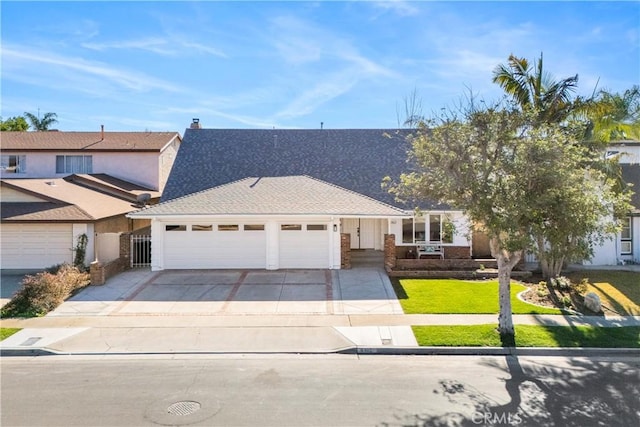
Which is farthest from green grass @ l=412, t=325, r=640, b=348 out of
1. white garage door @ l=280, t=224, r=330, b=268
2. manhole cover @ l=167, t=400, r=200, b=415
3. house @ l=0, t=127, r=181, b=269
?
house @ l=0, t=127, r=181, b=269

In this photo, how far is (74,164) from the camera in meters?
28.8

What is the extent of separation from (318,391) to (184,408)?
7.37 feet

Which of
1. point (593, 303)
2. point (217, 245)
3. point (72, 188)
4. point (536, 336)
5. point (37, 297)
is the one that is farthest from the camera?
point (72, 188)

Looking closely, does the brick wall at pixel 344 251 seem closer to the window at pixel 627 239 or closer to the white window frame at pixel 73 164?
the window at pixel 627 239

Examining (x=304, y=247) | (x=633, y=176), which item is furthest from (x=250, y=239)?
(x=633, y=176)

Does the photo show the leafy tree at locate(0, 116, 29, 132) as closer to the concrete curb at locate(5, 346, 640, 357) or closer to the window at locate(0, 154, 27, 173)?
the window at locate(0, 154, 27, 173)

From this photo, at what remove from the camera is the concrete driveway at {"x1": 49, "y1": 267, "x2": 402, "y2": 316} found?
13211 millimetres

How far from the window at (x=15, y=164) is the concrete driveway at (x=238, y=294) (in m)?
16.8

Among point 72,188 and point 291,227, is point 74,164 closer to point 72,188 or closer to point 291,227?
point 72,188

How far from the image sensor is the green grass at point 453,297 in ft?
42.2

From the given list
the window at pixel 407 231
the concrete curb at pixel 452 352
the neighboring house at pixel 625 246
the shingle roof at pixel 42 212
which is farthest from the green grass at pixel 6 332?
the neighboring house at pixel 625 246

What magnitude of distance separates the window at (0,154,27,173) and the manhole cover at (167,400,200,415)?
27.9 metres

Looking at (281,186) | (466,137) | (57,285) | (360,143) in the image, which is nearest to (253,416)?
(466,137)

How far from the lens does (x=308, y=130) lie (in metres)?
26.2
